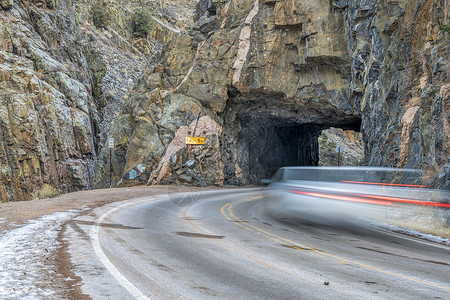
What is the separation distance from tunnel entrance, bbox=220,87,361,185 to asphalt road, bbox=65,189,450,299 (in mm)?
23507

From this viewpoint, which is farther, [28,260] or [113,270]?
[28,260]

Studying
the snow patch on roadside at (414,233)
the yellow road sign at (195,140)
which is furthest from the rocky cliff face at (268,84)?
the snow patch on roadside at (414,233)

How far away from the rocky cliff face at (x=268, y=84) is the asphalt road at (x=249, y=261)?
10.9 metres

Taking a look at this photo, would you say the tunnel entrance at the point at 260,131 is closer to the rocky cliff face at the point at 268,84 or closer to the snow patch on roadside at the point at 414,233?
the rocky cliff face at the point at 268,84

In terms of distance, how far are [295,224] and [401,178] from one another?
5.25m

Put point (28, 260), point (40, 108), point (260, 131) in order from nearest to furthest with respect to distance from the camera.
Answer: point (28, 260), point (40, 108), point (260, 131)

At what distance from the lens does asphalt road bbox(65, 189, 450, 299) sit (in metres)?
5.05

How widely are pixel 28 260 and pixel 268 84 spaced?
1080 inches

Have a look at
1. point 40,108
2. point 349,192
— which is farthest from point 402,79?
point 40,108

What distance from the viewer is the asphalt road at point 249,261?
5047 mm

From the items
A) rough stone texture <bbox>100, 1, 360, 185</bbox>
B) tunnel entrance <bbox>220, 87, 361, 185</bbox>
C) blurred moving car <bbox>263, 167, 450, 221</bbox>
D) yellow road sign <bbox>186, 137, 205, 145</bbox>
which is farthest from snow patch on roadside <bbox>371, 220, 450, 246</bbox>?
yellow road sign <bbox>186, 137, 205, 145</bbox>

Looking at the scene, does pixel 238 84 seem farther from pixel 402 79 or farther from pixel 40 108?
pixel 40 108

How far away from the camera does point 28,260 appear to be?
6.04 meters

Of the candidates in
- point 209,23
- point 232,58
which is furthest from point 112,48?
point 232,58
